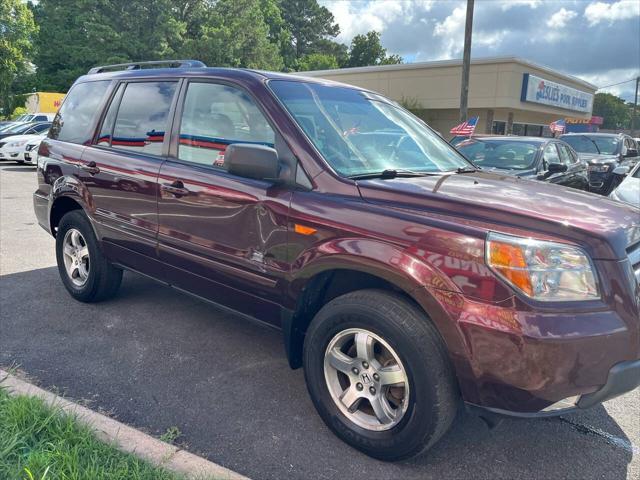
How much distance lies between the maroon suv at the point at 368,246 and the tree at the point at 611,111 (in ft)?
356

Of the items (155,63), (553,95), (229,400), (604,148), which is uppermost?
(553,95)

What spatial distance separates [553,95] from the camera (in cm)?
2667

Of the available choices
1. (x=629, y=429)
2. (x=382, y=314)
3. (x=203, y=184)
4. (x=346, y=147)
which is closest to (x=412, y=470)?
(x=382, y=314)

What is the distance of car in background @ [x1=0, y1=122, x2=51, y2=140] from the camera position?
58.4 feet

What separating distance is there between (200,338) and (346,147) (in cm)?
191

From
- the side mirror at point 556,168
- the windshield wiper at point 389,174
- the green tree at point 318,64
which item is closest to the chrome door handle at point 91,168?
the windshield wiper at point 389,174

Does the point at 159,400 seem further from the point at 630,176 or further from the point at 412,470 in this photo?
the point at 630,176

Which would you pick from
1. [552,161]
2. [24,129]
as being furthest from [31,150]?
[552,161]

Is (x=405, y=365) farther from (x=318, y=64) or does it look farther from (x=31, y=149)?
(x=318, y=64)

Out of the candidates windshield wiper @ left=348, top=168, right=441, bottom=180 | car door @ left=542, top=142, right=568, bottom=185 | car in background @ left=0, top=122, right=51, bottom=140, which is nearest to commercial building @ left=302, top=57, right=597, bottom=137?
Answer: car in background @ left=0, top=122, right=51, bottom=140

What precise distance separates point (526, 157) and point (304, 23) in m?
62.9

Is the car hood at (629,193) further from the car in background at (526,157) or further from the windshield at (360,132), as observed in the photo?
the windshield at (360,132)

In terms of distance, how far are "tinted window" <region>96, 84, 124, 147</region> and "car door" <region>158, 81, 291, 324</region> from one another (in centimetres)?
90

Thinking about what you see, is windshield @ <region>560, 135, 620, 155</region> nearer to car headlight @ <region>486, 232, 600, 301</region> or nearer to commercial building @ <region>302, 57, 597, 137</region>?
commercial building @ <region>302, 57, 597, 137</region>
